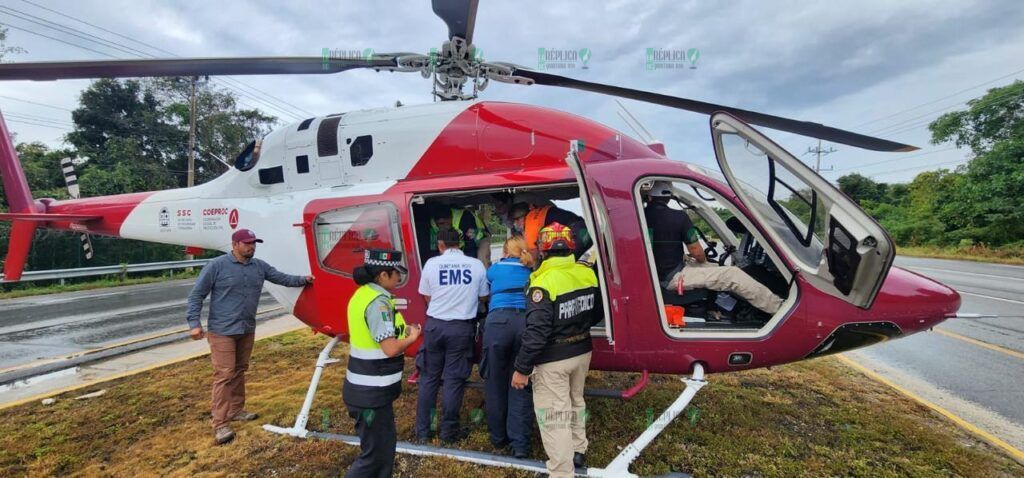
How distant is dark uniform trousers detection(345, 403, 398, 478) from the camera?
9.57 feet

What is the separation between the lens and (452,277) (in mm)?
3928

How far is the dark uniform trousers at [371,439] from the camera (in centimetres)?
292

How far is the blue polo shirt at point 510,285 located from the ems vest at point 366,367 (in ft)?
3.71

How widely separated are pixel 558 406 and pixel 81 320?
1173 cm

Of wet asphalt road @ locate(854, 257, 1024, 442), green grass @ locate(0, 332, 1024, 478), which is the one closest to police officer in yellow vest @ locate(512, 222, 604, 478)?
green grass @ locate(0, 332, 1024, 478)

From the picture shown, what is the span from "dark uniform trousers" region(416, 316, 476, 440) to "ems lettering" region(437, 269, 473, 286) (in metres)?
0.35

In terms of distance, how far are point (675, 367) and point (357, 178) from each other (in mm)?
3676

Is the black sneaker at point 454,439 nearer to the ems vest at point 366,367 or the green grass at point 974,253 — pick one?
the ems vest at point 366,367

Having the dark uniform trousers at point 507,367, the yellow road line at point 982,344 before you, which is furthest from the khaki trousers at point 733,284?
the yellow road line at point 982,344

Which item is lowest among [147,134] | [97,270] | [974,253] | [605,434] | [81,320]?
[974,253]

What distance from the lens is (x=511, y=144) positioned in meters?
4.25

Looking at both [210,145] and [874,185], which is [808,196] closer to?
[210,145]

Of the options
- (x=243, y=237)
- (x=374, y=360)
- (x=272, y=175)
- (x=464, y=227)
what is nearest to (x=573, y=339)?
(x=374, y=360)

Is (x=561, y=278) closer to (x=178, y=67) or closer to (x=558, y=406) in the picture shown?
(x=558, y=406)
